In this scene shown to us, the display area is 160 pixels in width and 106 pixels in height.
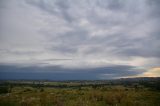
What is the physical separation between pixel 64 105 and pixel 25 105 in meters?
2.42

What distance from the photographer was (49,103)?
13.1 meters

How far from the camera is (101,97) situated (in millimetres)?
15516

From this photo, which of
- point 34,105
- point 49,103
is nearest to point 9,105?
point 34,105

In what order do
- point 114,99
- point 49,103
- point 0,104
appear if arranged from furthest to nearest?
point 114,99 < point 49,103 < point 0,104

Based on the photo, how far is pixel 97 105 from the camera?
13164mm

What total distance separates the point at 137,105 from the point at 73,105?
13.3 ft

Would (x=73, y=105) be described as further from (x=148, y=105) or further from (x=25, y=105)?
(x=148, y=105)

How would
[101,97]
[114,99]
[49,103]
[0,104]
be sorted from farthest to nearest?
[101,97], [114,99], [49,103], [0,104]

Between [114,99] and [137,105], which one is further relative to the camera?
[114,99]

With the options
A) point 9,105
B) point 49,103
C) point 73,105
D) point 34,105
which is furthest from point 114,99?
point 9,105

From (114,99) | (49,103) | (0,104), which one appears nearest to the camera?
(0,104)

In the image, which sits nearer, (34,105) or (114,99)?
(34,105)

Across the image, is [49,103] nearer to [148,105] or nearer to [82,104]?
[82,104]

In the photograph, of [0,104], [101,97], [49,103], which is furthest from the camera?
[101,97]
